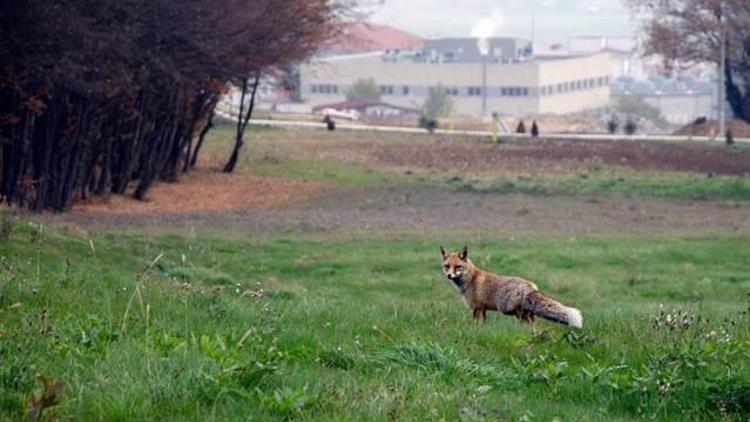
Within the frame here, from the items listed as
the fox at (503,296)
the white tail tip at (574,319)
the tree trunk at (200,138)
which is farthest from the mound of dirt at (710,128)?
the white tail tip at (574,319)

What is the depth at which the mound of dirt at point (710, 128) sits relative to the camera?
230 ft

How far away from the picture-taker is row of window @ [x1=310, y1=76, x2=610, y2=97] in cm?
12481

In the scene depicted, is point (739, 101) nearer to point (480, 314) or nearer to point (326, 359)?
point (480, 314)

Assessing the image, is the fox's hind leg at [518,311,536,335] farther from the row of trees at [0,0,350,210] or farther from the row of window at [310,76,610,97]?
the row of window at [310,76,610,97]

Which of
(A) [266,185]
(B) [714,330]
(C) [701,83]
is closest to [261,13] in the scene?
(A) [266,185]

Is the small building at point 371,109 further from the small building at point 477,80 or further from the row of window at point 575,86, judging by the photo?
the row of window at point 575,86

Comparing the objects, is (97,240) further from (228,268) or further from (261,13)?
(261,13)

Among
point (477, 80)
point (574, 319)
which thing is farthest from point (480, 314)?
point (477, 80)

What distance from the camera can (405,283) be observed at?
22156mm

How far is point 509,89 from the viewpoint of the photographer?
12481 cm

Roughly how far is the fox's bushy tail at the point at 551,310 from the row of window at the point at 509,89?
10846 centimetres

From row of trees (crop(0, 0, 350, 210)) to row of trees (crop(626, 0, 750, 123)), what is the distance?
26.7 meters

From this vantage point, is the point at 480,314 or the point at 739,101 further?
the point at 739,101

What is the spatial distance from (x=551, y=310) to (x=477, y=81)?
4579 inches
